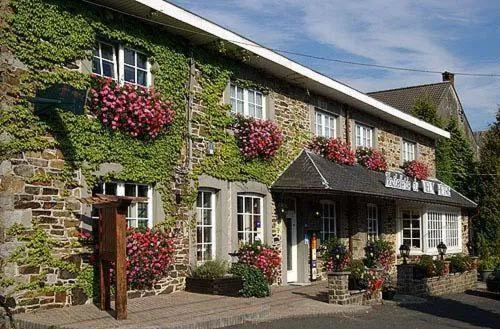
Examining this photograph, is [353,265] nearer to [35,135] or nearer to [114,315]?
[114,315]

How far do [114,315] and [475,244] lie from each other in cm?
2025

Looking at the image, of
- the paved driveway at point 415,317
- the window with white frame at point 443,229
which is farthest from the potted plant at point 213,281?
the window with white frame at point 443,229

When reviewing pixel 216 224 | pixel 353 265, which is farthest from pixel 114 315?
pixel 353 265

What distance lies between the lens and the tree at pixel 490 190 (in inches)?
1005

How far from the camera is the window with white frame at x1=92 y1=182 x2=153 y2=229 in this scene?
36.4ft

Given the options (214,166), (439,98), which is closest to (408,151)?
Result: (439,98)

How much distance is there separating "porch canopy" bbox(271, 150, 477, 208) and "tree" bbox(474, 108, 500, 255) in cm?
782

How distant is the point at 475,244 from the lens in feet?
85.4

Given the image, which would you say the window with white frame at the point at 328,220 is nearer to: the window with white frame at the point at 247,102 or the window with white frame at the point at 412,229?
the window with white frame at the point at 247,102

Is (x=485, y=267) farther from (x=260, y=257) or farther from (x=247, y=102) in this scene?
(x=247, y=102)

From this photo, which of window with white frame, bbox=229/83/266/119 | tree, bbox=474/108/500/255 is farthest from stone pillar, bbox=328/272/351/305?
tree, bbox=474/108/500/255

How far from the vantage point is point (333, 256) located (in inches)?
652

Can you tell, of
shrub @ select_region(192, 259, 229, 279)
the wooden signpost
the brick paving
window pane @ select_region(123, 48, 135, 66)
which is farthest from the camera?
shrub @ select_region(192, 259, 229, 279)

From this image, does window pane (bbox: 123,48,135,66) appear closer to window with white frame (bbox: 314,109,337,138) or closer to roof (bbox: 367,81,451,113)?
window with white frame (bbox: 314,109,337,138)
